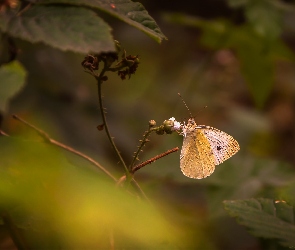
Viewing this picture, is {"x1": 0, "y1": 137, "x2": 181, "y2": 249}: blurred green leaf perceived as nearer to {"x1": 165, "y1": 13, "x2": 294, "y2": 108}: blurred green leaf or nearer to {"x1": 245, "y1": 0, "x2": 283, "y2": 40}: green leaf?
{"x1": 245, "y1": 0, "x2": 283, "y2": 40}: green leaf

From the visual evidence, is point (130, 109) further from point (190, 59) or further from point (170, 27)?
point (190, 59)

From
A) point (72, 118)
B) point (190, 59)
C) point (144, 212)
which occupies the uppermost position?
point (144, 212)

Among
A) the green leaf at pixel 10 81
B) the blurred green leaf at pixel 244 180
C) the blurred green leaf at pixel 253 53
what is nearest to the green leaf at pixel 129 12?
the green leaf at pixel 10 81

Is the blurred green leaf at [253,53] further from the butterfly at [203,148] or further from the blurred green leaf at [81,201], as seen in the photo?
the blurred green leaf at [81,201]

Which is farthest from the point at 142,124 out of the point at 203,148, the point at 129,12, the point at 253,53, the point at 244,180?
the point at 129,12

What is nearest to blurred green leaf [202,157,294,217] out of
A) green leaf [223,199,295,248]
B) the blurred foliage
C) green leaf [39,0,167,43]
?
the blurred foliage

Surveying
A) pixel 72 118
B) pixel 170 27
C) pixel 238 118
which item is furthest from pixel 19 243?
pixel 170 27

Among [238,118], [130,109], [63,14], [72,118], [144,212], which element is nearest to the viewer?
[144,212]
